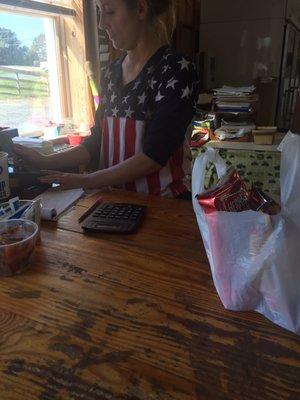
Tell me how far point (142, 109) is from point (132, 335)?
735 mm

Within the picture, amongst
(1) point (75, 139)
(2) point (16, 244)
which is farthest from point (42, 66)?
(2) point (16, 244)

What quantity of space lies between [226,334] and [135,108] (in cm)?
76

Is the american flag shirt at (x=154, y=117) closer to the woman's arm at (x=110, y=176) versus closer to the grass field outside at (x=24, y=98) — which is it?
the woman's arm at (x=110, y=176)

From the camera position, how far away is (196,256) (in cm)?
67

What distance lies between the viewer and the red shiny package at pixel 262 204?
1.67 ft

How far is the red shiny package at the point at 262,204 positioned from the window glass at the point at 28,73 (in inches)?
72.2

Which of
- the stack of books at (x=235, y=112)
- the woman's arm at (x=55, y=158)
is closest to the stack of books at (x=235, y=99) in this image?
the stack of books at (x=235, y=112)

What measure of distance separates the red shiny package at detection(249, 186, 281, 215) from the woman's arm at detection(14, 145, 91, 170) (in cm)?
80

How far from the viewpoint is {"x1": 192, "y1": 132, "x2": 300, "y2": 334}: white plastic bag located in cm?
47

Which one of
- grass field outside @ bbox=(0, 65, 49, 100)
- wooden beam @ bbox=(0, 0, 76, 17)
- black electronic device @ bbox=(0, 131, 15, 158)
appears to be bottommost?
black electronic device @ bbox=(0, 131, 15, 158)

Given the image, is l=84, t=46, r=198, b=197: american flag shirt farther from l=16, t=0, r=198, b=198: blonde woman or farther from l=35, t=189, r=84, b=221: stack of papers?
l=35, t=189, r=84, b=221: stack of papers

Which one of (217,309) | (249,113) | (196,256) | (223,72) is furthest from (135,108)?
(223,72)

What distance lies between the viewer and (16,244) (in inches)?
23.6

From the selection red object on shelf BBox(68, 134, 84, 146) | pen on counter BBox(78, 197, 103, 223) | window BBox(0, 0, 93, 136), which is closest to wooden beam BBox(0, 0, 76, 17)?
window BBox(0, 0, 93, 136)
